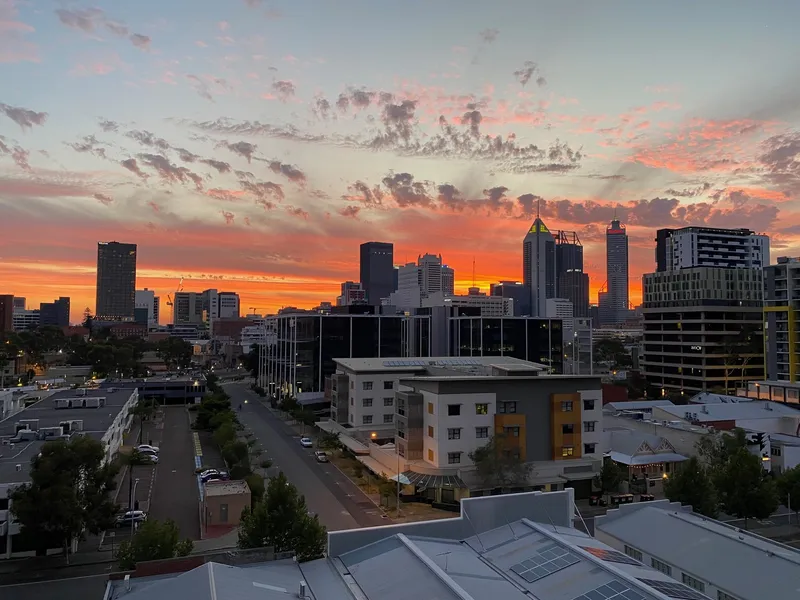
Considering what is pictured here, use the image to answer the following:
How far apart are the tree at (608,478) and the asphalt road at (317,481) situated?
1444 centimetres

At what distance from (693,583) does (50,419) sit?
43173 millimetres

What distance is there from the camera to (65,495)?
79.5ft

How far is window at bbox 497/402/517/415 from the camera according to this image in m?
37.7

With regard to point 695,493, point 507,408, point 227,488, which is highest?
point 507,408

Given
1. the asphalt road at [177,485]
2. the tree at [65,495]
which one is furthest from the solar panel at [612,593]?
the tree at [65,495]

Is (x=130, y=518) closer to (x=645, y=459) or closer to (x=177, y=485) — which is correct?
(x=177, y=485)

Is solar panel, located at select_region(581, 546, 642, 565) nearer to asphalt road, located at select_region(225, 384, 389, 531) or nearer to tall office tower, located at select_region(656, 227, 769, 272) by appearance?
asphalt road, located at select_region(225, 384, 389, 531)

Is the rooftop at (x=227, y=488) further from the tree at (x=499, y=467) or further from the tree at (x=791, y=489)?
the tree at (x=791, y=489)

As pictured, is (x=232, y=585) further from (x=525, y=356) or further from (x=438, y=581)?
(x=525, y=356)

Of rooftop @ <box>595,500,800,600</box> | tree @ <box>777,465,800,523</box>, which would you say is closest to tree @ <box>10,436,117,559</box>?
rooftop @ <box>595,500,800,600</box>

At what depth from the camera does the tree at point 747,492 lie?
29.0 meters

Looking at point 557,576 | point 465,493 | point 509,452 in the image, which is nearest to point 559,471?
point 509,452

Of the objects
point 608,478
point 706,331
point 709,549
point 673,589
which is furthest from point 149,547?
point 706,331

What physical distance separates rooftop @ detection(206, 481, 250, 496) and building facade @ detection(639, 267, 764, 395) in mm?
64891
